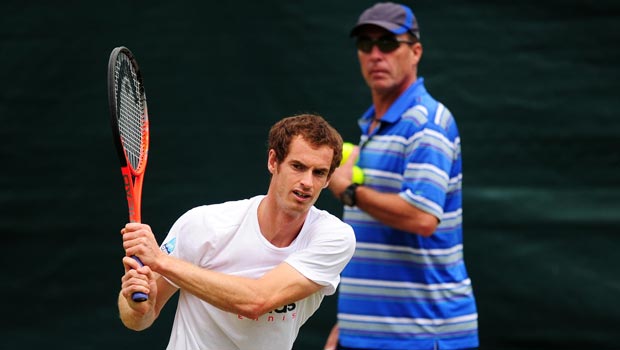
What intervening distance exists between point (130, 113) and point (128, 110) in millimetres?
32

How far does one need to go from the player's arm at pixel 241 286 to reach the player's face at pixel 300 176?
0.17 metres

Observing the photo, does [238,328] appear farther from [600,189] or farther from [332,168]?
[600,189]

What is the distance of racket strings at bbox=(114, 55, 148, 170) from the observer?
10.6 ft

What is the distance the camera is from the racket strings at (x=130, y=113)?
324 cm

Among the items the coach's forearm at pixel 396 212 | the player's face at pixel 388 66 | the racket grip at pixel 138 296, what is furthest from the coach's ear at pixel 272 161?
the player's face at pixel 388 66

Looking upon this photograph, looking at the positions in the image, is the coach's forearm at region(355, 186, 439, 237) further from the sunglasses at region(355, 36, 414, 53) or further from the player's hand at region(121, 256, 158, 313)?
the player's hand at region(121, 256, 158, 313)

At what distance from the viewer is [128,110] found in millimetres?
3381

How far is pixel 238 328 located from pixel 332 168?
0.51 m

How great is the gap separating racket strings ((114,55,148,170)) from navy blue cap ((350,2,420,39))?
1.09 m

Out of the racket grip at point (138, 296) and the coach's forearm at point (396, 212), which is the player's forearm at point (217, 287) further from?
the coach's forearm at point (396, 212)

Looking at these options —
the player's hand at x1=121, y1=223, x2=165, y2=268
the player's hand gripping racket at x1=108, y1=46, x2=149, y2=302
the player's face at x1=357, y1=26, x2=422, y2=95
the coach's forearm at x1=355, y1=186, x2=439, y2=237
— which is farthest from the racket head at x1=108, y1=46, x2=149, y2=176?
the player's face at x1=357, y1=26, x2=422, y2=95

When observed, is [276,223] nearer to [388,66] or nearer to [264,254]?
[264,254]

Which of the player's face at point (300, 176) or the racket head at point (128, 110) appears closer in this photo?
the racket head at point (128, 110)

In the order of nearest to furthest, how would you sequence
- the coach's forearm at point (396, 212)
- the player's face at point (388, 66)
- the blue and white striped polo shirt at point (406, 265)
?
the coach's forearm at point (396, 212) → the blue and white striped polo shirt at point (406, 265) → the player's face at point (388, 66)
